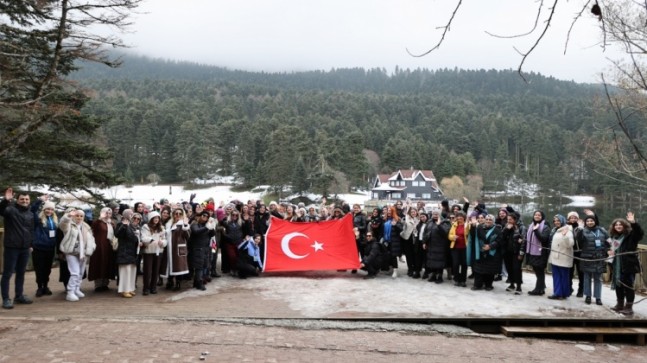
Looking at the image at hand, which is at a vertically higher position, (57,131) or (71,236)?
(57,131)

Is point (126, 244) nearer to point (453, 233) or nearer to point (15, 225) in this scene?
point (15, 225)

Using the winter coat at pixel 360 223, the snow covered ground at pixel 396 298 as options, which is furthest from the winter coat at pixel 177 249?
the winter coat at pixel 360 223

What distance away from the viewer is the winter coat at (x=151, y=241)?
8.96m

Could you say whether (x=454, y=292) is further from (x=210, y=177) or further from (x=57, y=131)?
(x=210, y=177)

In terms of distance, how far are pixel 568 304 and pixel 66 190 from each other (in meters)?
14.1

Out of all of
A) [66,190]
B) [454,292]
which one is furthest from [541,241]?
[66,190]

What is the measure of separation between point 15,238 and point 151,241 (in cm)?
221

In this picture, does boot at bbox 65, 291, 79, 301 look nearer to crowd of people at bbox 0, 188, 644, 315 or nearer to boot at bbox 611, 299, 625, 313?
crowd of people at bbox 0, 188, 644, 315

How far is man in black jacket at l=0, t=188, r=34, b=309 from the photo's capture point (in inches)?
295

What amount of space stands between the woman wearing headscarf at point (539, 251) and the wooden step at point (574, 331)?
1.88 meters

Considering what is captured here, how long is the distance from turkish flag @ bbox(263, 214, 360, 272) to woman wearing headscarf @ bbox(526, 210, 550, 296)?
387cm

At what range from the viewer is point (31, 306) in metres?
7.75

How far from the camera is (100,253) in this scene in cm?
904

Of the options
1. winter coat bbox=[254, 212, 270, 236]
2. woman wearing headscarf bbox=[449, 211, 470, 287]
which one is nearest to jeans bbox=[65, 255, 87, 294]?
winter coat bbox=[254, 212, 270, 236]
